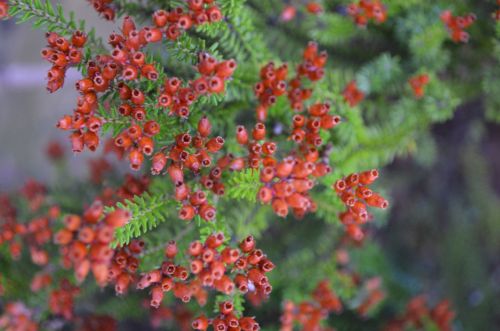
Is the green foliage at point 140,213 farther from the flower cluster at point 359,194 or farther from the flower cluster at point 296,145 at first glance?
the flower cluster at point 359,194

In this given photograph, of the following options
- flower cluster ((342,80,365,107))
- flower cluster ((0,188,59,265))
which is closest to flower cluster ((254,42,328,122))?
flower cluster ((342,80,365,107))

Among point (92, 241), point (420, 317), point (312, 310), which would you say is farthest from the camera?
point (420, 317)

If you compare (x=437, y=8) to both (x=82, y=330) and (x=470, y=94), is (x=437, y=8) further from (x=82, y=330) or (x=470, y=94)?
(x=82, y=330)

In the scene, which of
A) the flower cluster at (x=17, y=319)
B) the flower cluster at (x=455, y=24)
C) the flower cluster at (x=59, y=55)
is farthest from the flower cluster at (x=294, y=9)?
the flower cluster at (x=17, y=319)

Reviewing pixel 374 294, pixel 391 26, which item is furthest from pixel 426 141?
pixel 374 294

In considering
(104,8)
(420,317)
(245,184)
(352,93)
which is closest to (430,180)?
(420,317)

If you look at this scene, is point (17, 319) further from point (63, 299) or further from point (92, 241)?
point (92, 241)

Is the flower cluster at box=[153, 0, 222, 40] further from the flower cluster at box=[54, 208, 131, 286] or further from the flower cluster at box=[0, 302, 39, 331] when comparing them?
the flower cluster at box=[0, 302, 39, 331]
